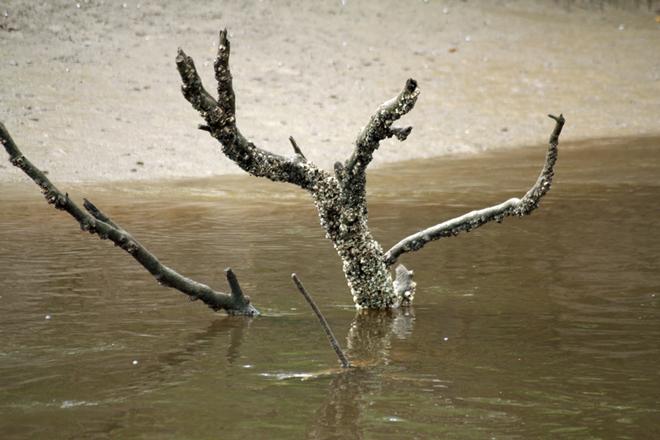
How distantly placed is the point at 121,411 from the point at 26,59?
10.8 m

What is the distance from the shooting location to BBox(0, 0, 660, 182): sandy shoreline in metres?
12.8

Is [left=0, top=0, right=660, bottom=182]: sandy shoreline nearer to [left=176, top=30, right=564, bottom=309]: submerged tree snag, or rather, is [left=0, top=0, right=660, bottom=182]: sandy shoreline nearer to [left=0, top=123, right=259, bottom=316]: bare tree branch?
[left=0, top=123, right=259, bottom=316]: bare tree branch

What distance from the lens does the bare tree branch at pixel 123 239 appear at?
511 centimetres

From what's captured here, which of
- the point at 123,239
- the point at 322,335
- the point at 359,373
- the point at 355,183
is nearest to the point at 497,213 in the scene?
the point at 355,183

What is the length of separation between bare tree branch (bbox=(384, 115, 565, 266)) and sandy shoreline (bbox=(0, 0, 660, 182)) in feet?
20.7

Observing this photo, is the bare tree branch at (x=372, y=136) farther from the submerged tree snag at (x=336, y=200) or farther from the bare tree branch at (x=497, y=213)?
the bare tree branch at (x=497, y=213)

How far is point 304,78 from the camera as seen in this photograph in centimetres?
1505

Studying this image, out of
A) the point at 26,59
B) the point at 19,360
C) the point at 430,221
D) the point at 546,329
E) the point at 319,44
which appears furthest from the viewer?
the point at 319,44

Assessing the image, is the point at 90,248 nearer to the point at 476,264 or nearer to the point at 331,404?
the point at 476,264

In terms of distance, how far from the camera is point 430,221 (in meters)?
9.03

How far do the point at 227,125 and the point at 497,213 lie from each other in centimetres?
158

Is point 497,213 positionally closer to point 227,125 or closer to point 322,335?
point 322,335

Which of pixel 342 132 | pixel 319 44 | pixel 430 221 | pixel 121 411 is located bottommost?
pixel 121 411

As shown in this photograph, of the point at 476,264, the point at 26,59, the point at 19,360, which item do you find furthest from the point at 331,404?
the point at 26,59
